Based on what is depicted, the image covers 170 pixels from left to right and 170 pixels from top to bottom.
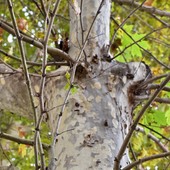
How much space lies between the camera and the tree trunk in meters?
1.32

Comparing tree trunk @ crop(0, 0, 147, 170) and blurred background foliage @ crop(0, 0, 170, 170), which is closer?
tree trunk @ crop(0, 0, 147, 170)

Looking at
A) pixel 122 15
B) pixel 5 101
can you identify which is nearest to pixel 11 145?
pixel 122 15

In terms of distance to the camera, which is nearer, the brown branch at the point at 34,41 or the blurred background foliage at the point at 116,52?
the brown branch at the point at 34,41

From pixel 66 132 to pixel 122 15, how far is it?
10.8 ft

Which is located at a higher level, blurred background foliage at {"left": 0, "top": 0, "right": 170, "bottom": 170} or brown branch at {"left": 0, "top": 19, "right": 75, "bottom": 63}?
blurred background foliage at {"left": 0, "top": 0, "right": 170, "bottom": 170}

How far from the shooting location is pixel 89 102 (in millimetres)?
1485

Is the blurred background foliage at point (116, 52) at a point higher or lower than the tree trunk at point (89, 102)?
higher

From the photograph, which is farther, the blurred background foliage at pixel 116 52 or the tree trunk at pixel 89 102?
the blurred background foliage at pixel 116 52

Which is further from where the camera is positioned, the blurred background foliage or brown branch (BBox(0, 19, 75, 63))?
the blurred background foliage

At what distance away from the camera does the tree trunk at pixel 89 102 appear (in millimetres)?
1319

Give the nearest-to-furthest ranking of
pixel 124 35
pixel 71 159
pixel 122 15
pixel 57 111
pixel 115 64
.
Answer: pixel 71 159 → pixel 57 111 → pixel 115 64 → pixel 124 35 → pixel 122 15

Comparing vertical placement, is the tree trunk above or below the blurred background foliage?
below

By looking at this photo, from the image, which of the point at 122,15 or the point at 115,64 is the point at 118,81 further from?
the point at 122,15

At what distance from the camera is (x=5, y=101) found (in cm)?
175
